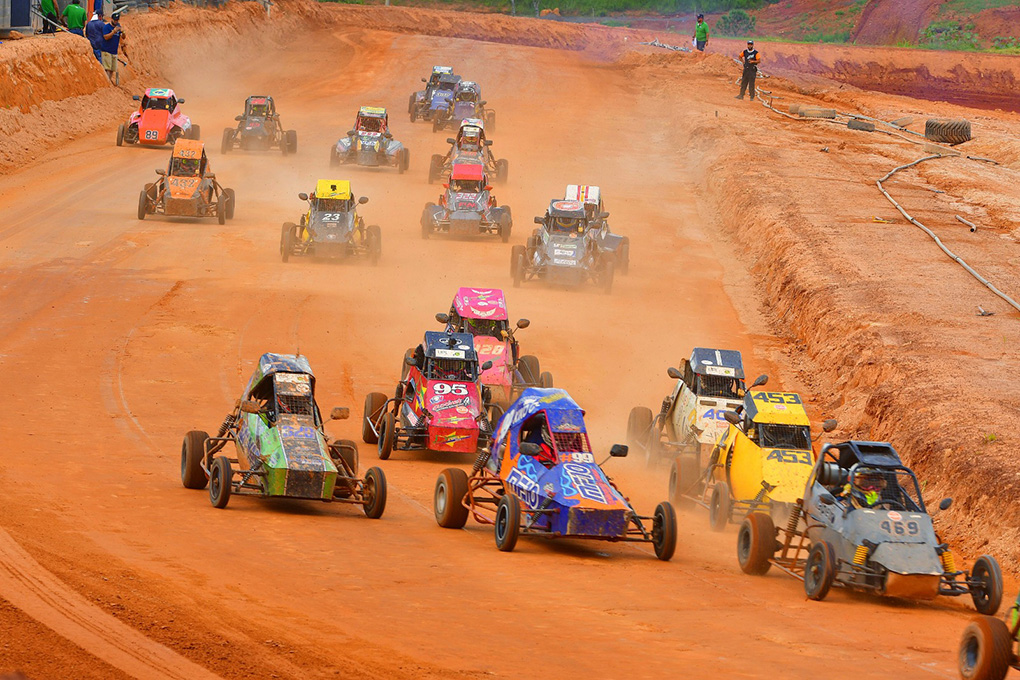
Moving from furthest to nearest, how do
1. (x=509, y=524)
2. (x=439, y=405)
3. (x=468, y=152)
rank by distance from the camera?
(x=468, y=152), (x=439, y=405), (x=509, y=524)

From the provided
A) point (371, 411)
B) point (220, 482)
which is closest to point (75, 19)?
point (371, 411)

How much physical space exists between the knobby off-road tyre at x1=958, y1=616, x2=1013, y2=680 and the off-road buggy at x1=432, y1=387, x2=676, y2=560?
476 cm

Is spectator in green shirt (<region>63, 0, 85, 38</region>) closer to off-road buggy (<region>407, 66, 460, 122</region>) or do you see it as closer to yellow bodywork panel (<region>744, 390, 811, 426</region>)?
off-road buggy (<region>407, 66, 460, 122</region>)

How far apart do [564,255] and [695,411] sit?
13698mm

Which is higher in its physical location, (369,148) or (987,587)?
(369,148)

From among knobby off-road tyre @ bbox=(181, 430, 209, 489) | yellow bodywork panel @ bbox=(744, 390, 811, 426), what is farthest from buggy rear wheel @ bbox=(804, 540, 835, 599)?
knobby off-road tyre @ bbox=(181, 430, 209, 489)

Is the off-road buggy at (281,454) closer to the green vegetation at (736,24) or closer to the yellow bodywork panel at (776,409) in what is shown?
the yellow bodywork panel at (776,409)

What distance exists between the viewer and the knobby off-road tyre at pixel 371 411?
2295cm

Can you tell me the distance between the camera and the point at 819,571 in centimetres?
1541

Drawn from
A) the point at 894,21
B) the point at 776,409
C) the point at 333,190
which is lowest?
the point at 776,409

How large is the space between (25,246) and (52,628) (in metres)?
25.3

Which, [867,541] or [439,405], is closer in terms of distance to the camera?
[867,541]

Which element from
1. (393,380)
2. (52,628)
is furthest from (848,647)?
(393,380)

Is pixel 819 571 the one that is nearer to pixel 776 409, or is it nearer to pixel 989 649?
pixel 989 649
